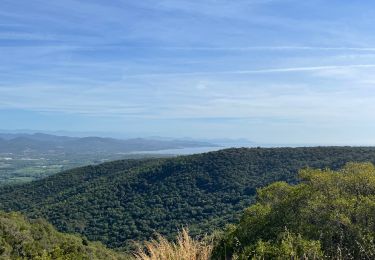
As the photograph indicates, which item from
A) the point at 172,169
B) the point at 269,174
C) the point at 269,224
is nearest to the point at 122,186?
the point at 172,169

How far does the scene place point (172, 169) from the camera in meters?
57.0

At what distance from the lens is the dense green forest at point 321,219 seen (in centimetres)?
707

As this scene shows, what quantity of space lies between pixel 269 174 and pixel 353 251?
40769mm

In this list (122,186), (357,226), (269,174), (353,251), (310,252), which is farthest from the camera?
(122,186)

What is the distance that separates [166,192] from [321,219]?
4254 centimetres

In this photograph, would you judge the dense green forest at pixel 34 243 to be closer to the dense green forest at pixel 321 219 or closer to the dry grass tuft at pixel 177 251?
the dense green forest at pixel 321 219

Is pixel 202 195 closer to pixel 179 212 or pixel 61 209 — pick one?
pixel 179 212

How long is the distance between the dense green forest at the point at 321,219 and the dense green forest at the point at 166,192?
963 inches

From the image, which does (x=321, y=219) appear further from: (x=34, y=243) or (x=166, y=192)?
(x=166, y=192)

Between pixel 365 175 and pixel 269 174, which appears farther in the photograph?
pixel 269 174

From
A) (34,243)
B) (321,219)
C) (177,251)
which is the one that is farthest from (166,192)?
(177,251)

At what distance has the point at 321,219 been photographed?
8211 millimetres

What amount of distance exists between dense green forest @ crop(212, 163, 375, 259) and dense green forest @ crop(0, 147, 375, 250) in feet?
80.3

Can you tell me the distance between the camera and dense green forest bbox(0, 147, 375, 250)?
4012 cm
